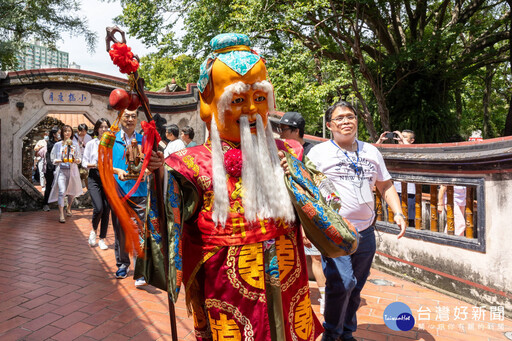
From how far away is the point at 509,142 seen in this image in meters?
3.69

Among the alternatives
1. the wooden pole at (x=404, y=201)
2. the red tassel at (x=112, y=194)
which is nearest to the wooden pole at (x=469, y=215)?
the wooden pole at (x=404, y=201)

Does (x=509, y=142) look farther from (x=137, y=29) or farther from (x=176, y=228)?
(x=137, y=29)

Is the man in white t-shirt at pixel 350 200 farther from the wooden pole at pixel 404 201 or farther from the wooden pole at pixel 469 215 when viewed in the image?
the wooden pole at pixel 404 201

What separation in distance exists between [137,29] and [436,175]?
1237cm

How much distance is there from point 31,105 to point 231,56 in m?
9.90

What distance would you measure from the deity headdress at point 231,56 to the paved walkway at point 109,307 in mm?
2221

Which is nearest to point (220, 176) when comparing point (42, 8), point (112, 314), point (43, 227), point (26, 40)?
point (112, 314)

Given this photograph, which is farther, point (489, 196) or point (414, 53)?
point (414, 53)

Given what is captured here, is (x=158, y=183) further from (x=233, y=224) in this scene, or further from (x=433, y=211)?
(x=433, y=211)

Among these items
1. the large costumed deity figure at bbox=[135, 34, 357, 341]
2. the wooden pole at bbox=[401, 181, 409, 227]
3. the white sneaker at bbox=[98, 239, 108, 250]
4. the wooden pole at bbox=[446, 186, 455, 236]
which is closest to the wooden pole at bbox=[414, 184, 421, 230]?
the wooden pole at bbox=[401, 181, 409, 227]

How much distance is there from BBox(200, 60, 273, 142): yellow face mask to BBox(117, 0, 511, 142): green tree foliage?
28.1 ft

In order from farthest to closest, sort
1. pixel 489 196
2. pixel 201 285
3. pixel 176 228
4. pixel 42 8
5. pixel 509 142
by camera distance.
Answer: pixel 42 8, pixel 489 196, pixel 509 142, pixel 201 285, pixel 176 228

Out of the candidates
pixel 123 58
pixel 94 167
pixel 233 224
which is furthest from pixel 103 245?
pixel 123 58

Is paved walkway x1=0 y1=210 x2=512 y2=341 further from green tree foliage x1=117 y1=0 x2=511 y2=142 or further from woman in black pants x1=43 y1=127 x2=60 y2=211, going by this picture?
green tree foliage x1=117 y1=0 x2=511 y2=142
